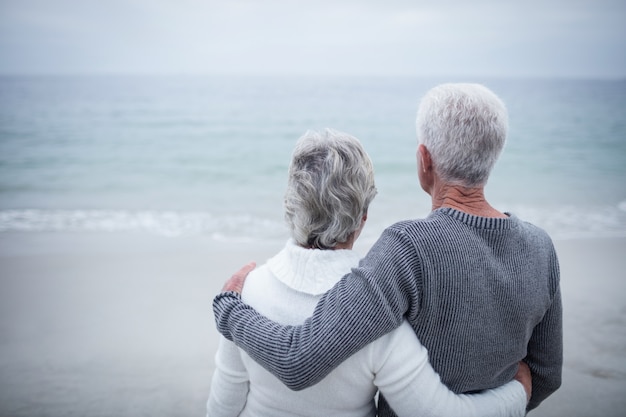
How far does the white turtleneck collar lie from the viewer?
1.33 metres

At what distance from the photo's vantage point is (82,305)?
415cm

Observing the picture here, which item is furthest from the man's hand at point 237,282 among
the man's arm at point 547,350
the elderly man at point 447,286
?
the man's arm at point 547,350

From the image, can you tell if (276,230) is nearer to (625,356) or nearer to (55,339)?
(55,339)

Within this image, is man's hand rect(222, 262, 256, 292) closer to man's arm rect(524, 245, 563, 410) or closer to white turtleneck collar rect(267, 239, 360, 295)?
white turtleneck collar rect(267, 239, 360, 295)

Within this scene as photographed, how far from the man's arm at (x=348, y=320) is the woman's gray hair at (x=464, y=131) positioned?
27cm

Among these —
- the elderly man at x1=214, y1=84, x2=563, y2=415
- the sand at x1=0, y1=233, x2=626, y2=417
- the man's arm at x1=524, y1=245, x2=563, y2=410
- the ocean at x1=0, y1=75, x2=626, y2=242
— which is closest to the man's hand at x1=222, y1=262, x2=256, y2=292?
the elderly man at x1=214, y1=84, x2=563, y2=415

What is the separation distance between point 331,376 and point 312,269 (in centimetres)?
29

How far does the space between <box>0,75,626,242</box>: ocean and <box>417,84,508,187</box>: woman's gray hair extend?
4927 millimetres

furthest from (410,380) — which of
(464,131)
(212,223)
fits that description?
(212,223)

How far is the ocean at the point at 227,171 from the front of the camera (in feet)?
23.3

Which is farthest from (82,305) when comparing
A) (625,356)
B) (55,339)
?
(625,356)

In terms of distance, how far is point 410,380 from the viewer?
1261mm

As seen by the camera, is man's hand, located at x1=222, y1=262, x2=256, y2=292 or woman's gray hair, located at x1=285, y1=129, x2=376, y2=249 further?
man's hand, located at x1=222, y1=262, x2=256, y2=292

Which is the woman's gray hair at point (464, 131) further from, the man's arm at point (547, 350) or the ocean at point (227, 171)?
the ocean at point (227, 171)
